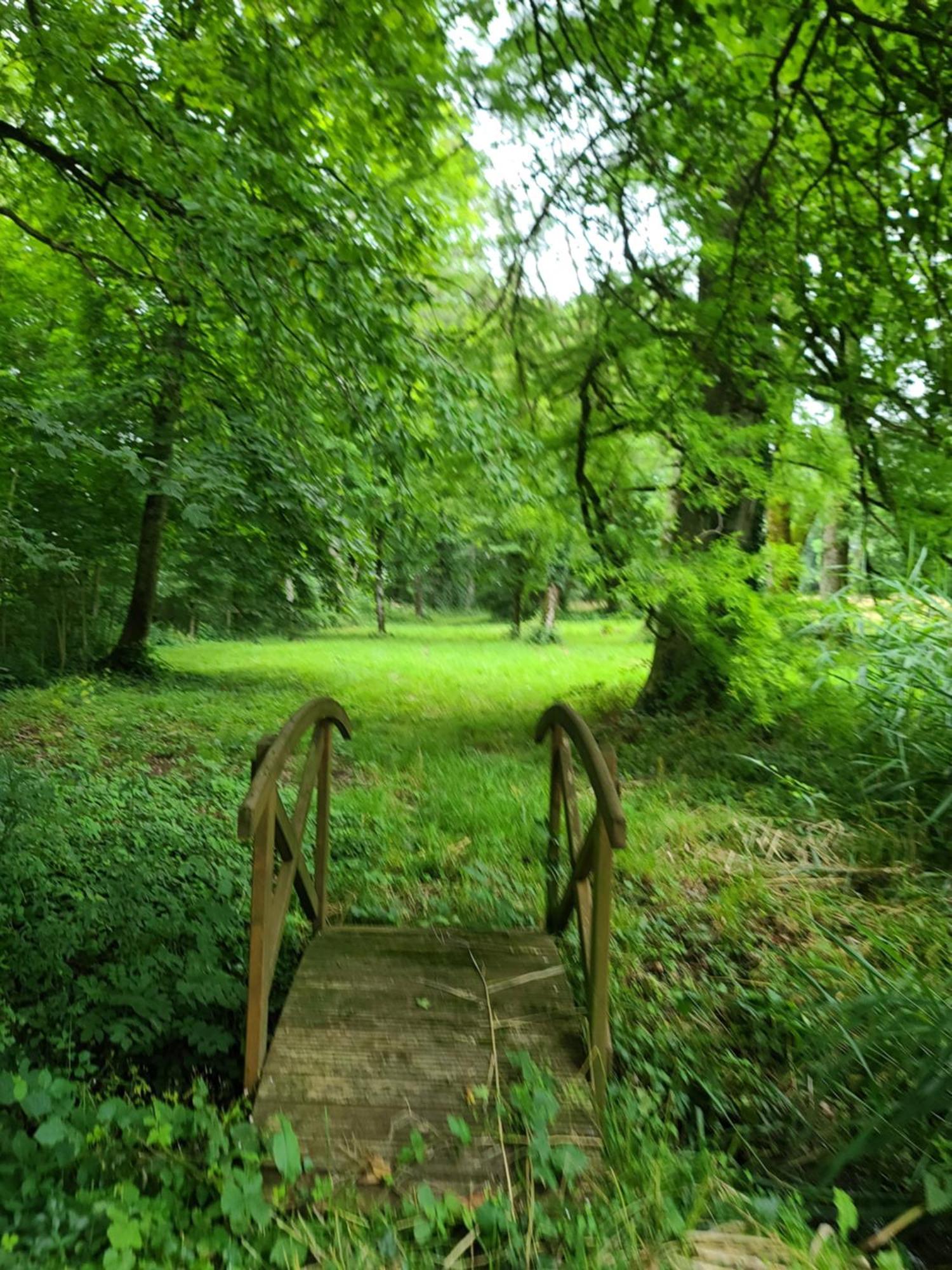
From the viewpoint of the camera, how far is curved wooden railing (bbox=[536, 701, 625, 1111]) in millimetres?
2619

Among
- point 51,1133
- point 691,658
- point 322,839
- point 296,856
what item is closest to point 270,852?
point 296,856

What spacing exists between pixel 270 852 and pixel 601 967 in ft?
3.96

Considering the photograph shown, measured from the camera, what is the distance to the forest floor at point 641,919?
2670 millimetres

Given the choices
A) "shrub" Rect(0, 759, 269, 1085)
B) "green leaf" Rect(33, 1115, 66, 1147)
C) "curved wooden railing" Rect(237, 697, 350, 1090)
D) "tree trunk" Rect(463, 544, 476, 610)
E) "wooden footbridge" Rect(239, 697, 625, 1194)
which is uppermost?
"tree trunk" Rect(463, 544, 476, 610)

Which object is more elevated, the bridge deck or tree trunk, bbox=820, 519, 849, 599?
tree trunk, bbox=820, 519, 849, 599

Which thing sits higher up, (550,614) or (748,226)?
(748,226)

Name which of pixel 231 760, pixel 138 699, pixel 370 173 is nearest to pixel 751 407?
pixel 370 173

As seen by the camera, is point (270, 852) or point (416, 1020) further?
point (416, 1020)

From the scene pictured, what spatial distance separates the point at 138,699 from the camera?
989cm

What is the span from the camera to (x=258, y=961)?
100 inches

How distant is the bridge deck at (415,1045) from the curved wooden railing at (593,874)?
5.5 inches

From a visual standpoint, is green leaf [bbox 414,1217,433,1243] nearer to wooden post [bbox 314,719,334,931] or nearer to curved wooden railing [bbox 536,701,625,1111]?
curved wooden railing [bbox 536,701,625,1111]

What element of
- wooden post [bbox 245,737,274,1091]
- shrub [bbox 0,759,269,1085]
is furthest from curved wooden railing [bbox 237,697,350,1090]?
shrub [bbox 0,759,269,1085]

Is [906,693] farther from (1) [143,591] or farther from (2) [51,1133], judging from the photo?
(1) [143,591]
